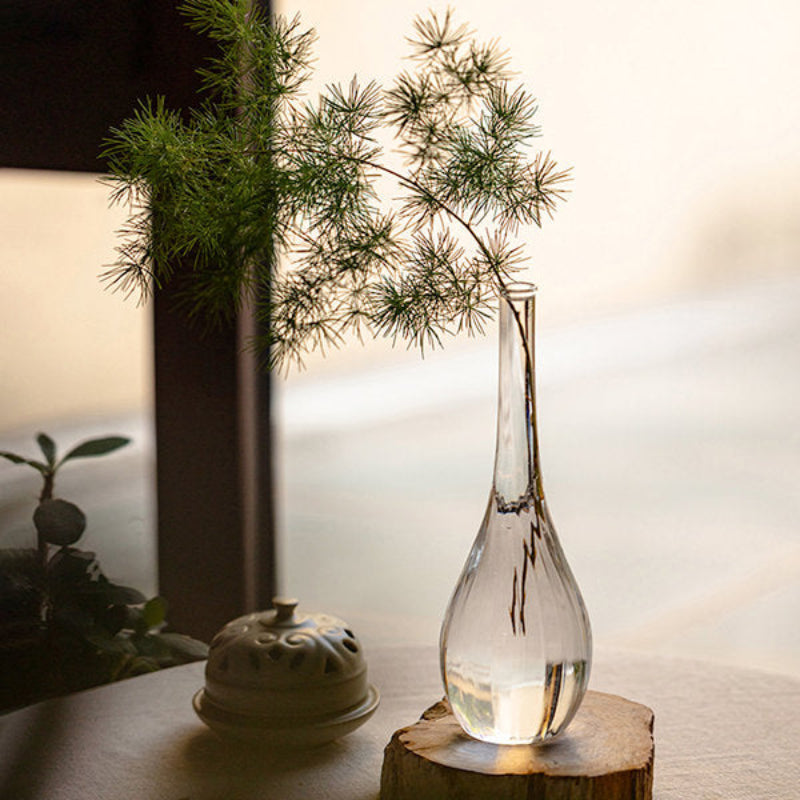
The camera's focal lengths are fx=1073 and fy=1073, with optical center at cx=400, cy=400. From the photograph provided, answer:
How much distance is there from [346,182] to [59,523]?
361 mm

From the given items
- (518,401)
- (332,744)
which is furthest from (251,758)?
(518,401)

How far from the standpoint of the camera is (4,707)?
93 cm

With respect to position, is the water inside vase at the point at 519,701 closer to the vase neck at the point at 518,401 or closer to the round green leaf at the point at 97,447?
the vase neck at the point at 518,401

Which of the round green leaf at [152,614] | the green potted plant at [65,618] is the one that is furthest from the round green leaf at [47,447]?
the round green leaf at [152,614]

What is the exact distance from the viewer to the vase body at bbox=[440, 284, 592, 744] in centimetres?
63

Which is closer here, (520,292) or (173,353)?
(520,292)

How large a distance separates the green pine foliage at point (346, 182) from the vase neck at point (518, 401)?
0.06m

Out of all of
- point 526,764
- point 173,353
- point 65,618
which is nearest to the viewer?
point 526,764

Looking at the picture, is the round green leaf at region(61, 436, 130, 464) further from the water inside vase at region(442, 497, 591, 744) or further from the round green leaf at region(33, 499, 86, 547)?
the water inside vase at region(442, 497, 591, 744)

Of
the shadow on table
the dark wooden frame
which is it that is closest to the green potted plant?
the shadow on table

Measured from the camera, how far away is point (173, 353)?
1.16 m

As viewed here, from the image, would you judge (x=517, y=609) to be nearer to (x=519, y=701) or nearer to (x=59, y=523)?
(x=519, y=701)

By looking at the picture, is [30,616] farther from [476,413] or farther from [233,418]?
[476,413]

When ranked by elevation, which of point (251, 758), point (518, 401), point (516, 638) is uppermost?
point (518, 401)
